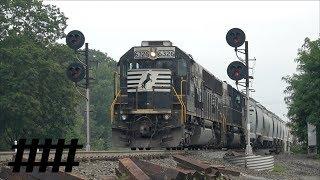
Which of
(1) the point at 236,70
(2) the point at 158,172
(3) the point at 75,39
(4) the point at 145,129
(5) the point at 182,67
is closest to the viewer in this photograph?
(2) the point at 158,172

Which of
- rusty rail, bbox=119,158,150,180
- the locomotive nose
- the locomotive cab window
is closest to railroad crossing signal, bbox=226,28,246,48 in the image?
the locomotive cab window

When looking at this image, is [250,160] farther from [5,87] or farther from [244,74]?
[5,87]

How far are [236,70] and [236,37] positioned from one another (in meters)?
1.38

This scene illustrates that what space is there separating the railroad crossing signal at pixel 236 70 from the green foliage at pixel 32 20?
23.9m

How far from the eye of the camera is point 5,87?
3788 cm

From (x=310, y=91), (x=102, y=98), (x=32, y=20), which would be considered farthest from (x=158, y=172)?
(x=102, y=98)

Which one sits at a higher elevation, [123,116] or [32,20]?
[32,20]

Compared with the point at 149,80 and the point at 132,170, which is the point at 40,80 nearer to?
the point at 149,80

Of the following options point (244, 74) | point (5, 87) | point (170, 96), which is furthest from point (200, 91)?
point (5, 87)

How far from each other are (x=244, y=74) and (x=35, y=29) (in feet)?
86.7

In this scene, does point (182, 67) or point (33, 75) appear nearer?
point (182, 67)

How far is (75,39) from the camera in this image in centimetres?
2453

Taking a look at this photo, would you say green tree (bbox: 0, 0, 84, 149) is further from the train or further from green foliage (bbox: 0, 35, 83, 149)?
the train

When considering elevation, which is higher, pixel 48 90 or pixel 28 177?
pixel 48 90
